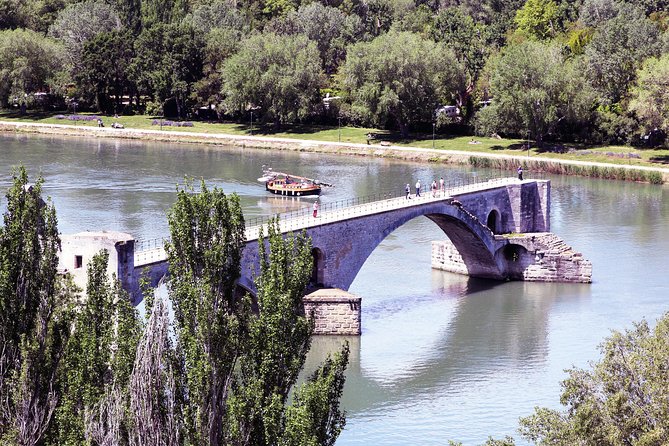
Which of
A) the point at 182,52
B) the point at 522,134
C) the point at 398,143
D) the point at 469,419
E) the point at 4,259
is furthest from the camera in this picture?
the point at 182,52

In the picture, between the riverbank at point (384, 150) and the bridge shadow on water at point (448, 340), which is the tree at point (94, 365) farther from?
the riverbank at point (384, 150)

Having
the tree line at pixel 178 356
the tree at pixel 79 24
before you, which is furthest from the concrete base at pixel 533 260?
the tree at pixel 79 24

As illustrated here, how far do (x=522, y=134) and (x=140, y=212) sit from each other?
1636 inches

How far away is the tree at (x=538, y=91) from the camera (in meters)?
104

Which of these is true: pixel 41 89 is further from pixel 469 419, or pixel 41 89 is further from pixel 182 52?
pixel 469 419

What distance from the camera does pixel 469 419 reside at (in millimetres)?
42656

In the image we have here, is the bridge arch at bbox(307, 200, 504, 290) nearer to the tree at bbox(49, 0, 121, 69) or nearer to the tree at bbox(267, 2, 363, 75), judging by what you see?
the tree at bbox(267, 2, 363, 75)

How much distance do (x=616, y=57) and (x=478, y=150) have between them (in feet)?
45.3

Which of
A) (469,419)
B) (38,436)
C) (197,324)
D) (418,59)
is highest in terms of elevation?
(418,59)

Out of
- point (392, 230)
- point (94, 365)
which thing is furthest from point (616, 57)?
point (94, 365)

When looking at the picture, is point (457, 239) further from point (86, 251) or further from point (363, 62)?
point (363, 62)

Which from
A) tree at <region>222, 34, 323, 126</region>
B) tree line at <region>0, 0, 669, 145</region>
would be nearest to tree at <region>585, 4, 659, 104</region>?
tree line at <region>0, 0, 669, 145</region>

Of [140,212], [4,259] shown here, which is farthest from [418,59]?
[4,259]

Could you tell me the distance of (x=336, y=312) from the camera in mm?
51125
